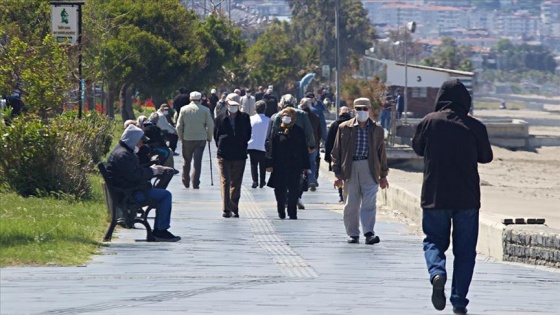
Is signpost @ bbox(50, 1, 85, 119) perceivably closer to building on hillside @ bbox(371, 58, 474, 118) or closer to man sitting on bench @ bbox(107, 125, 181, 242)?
man sitting on bench @ bbox(107, 125, 181, 242)

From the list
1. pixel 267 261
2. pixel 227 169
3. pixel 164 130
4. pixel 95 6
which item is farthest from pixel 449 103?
pixel 95 6

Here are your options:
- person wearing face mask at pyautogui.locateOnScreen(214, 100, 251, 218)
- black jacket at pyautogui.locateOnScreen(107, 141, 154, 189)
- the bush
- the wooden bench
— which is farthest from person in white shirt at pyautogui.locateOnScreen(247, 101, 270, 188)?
black jacket at pyautogui.locateOnScreen(107, 141, 154, 189)

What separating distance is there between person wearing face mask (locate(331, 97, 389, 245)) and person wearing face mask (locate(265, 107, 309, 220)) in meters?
3.22

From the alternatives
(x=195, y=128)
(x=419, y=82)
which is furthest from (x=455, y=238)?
(x=419, y=82)

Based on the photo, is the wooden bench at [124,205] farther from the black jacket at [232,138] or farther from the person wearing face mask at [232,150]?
the black jacket at [232,138]

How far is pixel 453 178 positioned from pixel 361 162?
5.23 metres

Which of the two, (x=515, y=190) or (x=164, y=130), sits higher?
(x=164, y=130)

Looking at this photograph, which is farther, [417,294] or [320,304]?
[417,294]

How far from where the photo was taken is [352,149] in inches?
635

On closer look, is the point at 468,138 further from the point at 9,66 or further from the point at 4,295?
the point at 9,66

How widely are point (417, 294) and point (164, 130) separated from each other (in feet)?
53.8

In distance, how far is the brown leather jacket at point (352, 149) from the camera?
1612 centimetres

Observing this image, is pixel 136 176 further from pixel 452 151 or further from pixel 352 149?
pixel 452 151

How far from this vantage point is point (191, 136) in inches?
969
